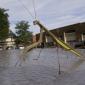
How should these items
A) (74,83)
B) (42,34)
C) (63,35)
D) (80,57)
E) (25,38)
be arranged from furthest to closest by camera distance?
(25,38), (63,35), (80,57), (42,34), (74,83)

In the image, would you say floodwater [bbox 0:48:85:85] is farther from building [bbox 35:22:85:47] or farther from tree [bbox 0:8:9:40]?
tree [bbox 0:8:9:40]

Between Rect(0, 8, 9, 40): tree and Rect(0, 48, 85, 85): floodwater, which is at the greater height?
Rect(0, 8, 9, 40): tree

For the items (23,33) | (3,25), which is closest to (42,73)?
(3,25)

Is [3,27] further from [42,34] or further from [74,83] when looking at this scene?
[74,83]

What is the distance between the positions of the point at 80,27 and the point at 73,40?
218 inches

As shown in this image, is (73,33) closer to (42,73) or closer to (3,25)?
(3,25)

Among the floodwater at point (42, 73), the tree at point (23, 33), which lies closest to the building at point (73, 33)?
the tree at point (23, 33)

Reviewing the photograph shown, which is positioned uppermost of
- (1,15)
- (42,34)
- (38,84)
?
(1,15)

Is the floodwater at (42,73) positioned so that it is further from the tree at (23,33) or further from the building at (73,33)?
the tree at (23,33)

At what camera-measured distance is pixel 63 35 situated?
110625mm

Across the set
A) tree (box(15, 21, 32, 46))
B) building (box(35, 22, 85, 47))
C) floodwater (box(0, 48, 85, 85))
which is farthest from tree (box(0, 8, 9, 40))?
floodwater (box(0, 48, 85, 85))

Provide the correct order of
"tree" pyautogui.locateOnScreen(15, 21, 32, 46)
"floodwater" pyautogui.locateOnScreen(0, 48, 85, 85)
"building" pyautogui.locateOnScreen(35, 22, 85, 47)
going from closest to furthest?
"floodwater" pyautogui.locateOnScreen(0, 48, 85, 85) < "building" pyautogui.locateOnScreen(35, 22, 85, 47) < "tree" pyautogui.locateOnScreen(15, 21, 32, 46)

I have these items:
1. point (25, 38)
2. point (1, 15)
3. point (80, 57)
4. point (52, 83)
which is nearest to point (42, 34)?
point (80, 57)

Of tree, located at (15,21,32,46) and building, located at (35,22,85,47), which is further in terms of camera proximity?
tree, located at (15,21,32,46)
